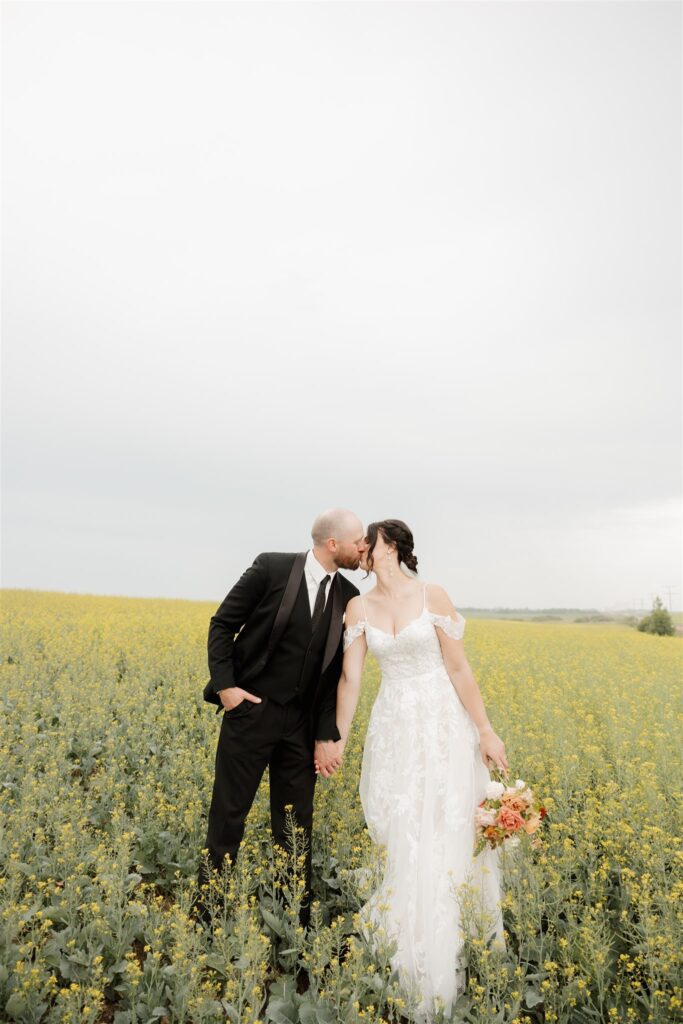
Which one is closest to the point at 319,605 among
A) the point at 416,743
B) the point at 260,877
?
the point at 416,743

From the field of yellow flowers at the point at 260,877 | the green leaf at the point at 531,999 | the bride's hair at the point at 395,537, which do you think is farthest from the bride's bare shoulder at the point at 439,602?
the green leaf at the point at 531,999

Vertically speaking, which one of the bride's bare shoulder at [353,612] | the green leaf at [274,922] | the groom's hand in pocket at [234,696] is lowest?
the green leaf at [274,922]

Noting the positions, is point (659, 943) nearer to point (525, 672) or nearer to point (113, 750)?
point (113, 750)

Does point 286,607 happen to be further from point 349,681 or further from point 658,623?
point 658,623

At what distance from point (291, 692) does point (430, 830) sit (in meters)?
1.27

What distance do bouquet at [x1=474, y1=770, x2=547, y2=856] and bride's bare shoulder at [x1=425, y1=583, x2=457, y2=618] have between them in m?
1.16

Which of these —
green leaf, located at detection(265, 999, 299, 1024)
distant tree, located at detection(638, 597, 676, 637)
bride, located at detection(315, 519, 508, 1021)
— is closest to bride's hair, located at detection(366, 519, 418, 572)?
bride, located at detection(315, 519, 508, 1021)

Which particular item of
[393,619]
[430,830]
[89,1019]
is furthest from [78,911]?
[393,619]

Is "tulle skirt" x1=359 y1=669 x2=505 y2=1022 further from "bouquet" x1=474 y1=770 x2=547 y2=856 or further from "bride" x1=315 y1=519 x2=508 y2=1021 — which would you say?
"bouquet" x1=474 y1=770 x2=547 y2=856

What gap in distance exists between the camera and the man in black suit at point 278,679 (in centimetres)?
478

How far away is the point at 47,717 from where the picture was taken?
8906 millimetres

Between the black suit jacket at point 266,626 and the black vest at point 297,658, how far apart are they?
5 cm

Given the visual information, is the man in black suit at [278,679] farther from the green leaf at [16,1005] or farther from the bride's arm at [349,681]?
the green leaf at [16,1005]

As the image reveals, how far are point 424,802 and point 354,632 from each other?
1.20 meters
